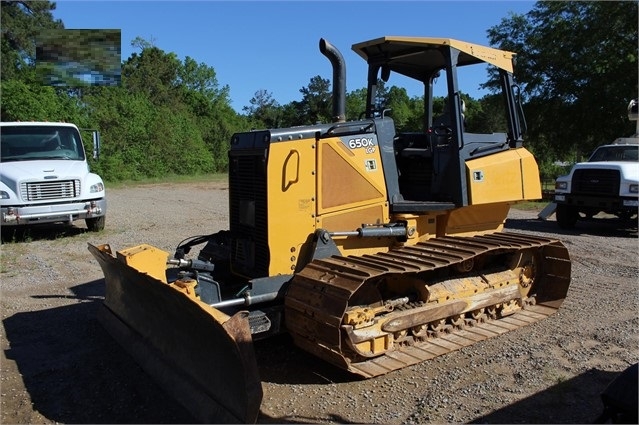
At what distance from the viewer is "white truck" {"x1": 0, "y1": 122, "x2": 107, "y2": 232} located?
10555 millimetres

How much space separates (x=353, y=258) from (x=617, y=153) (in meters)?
10.5

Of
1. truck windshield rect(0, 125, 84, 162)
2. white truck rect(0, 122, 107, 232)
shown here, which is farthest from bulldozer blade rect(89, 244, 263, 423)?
truck windshield rect(0, 125, 84, 162)

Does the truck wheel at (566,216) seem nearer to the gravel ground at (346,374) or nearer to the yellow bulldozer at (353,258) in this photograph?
the gravel ground at (346,374)

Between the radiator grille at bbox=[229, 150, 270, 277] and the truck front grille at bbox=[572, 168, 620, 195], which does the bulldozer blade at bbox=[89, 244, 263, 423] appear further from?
the truck front grille at bbox=[572, 168, 620, 195]

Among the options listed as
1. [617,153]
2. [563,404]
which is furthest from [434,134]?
[617,153]

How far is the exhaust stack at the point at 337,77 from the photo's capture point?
17.6ft

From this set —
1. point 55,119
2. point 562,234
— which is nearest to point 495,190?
Answer: point 562,234

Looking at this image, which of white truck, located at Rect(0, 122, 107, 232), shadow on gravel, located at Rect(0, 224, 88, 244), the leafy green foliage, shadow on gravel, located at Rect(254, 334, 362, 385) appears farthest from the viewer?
the leafy green foliage

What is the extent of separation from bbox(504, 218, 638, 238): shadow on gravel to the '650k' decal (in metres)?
8.14

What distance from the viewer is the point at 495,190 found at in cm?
591

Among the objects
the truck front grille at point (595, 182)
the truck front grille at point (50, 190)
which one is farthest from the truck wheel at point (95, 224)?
the truck front grille at point (595, 182)

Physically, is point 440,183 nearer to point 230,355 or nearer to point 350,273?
point 350,273

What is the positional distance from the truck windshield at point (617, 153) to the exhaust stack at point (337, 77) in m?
9.87

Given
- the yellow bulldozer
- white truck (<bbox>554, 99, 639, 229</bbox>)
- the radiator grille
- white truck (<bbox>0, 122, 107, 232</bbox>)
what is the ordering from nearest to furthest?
the yellow bulldozer → the radiator grille → white truck (<bbox>0, 122, 107, 232</bbox>) → white truck (<bbox>554, 99, 639, 229</bbox>)
